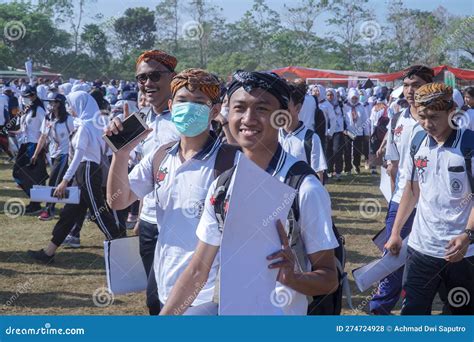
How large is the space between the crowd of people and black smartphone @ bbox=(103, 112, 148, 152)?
0.08ft

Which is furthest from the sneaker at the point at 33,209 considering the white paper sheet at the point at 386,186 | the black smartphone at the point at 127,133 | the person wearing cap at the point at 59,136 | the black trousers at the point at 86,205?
the black smartphone at the point at 127,133

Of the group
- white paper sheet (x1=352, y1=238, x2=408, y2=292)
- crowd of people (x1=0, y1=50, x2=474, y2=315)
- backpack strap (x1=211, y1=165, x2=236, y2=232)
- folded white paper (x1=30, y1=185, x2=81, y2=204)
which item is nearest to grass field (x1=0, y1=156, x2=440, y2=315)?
crowd of people (x1=0, y1=50, x2=474, y2=315)

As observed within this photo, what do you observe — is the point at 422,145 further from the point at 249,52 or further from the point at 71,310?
the point at 249,52

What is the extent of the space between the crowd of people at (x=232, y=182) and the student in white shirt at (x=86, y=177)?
0.5 inches

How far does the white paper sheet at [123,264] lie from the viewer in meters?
3.67

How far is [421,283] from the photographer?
3809mm

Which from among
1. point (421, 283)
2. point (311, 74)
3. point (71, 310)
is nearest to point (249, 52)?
point (311, 74)

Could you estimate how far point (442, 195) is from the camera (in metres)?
3.73

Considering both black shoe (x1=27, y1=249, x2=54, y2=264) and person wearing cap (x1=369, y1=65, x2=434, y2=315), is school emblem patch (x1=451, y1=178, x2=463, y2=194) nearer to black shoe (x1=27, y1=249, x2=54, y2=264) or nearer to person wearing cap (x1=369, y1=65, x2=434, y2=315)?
person wearing cap (x1=369, y1=65, x2=434, y2=315)

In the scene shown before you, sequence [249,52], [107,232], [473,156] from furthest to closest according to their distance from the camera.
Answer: [249,52] < [107,232] < [473,156]

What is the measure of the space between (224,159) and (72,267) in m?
4.37

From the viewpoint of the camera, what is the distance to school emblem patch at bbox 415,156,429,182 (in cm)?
381

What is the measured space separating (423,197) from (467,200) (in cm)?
25

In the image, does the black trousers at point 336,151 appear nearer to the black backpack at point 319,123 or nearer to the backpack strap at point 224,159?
the black backpack at point 319,123
